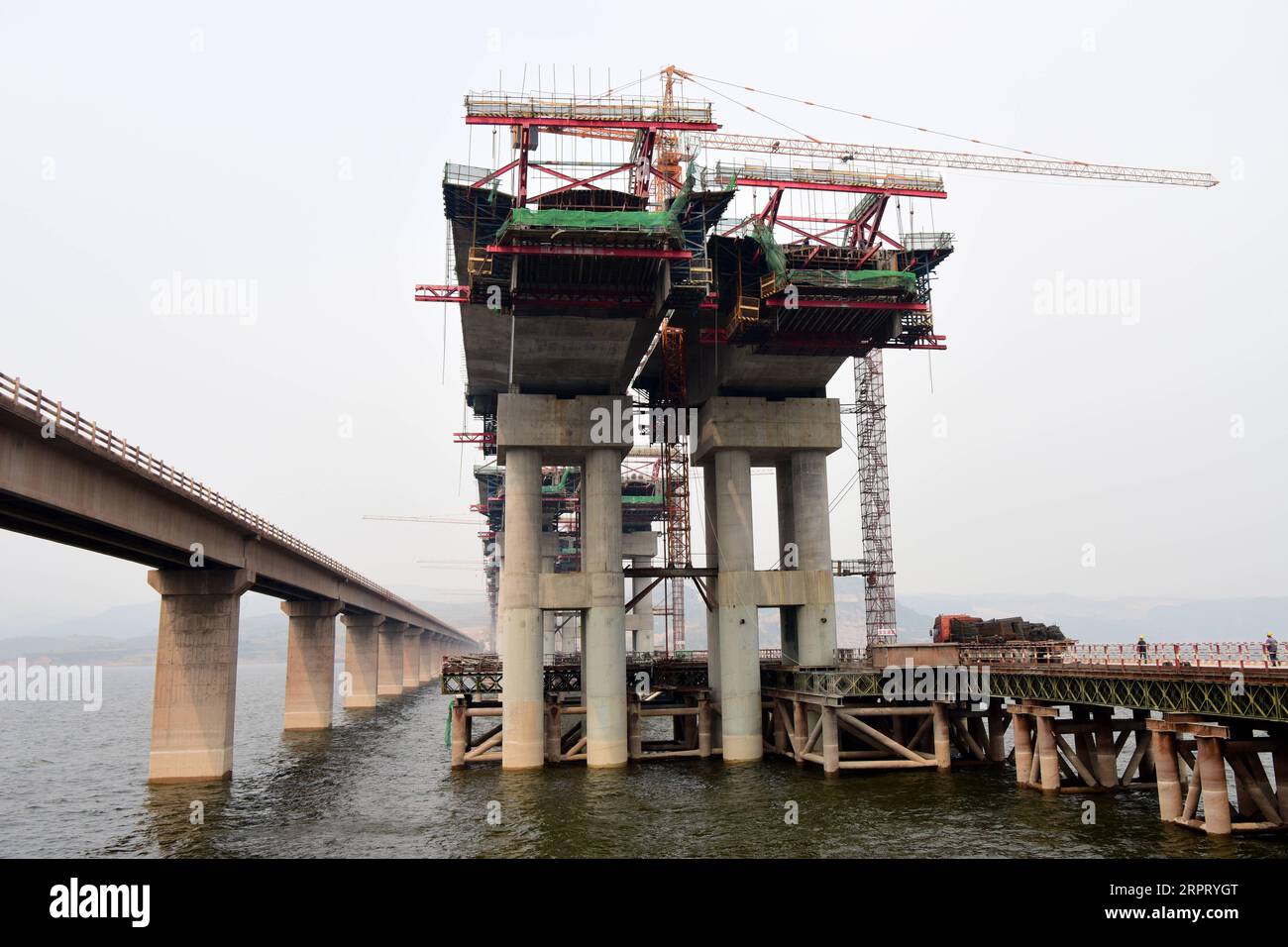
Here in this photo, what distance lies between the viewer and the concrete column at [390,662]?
Result: 432ft

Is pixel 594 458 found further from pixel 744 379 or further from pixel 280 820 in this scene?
pixel 280 820

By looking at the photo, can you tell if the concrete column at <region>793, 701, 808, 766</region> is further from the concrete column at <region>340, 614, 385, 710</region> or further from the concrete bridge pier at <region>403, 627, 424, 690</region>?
the concrete bridge pier at <region>403, 627, 424, 690</region>

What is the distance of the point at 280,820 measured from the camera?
37.7m

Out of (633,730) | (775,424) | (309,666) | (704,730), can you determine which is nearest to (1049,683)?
(704,730)

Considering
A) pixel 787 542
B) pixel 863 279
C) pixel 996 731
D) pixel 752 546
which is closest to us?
pixel 996 731

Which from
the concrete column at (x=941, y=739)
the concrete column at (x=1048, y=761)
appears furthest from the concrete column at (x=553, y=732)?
the concrete column at (x=1048, y=761)

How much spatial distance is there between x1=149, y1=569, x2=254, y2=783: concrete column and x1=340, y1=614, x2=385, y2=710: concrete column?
184ft

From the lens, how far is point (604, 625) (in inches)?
2023

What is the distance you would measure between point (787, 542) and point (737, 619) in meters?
9.05

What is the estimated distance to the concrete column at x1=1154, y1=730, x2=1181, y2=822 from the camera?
1193 inches

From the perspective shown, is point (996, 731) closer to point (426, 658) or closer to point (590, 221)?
point (590, 221)

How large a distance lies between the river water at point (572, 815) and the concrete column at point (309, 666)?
818 inches

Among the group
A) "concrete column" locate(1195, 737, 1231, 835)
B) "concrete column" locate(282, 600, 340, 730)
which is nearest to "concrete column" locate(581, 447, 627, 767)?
"concrete column" locate(1195, 737, 1231, 835)
